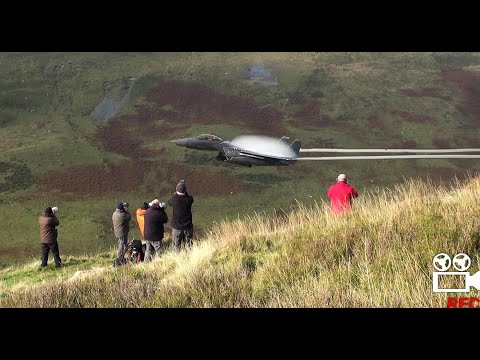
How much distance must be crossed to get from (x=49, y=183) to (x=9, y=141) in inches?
535

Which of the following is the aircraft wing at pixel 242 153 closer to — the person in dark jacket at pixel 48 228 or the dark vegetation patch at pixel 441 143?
the person in dark jacket at pixel 48 228

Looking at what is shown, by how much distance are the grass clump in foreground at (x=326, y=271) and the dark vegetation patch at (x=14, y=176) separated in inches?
1589

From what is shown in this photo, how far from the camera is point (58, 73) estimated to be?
81.5m

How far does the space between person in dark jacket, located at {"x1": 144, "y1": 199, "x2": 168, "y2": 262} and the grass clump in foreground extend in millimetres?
3080

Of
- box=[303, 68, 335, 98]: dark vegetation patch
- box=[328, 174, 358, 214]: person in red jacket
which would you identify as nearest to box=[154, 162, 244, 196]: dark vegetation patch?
box=[303, 68, 335, 98]: dark vegetation patch

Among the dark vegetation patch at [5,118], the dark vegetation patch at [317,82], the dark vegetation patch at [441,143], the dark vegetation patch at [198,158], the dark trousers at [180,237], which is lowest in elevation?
the dark trousers at [180,237]

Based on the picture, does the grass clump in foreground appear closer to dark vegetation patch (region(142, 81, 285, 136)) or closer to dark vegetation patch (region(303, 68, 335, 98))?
dark vegetation patch (region(142, 81, 285, 136))

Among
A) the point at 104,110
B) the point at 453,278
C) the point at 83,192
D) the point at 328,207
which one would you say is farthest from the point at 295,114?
the point at 453,278

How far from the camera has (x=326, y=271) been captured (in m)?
7.14

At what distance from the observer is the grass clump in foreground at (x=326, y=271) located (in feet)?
20.9

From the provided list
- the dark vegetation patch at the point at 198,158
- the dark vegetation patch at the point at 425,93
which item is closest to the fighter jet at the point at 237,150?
the dark vegetation patch at the point at 198,158

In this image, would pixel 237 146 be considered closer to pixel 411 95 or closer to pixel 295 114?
pixel 295 114

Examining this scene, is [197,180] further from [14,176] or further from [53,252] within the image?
[53,252]

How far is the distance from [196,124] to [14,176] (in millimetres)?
23695
